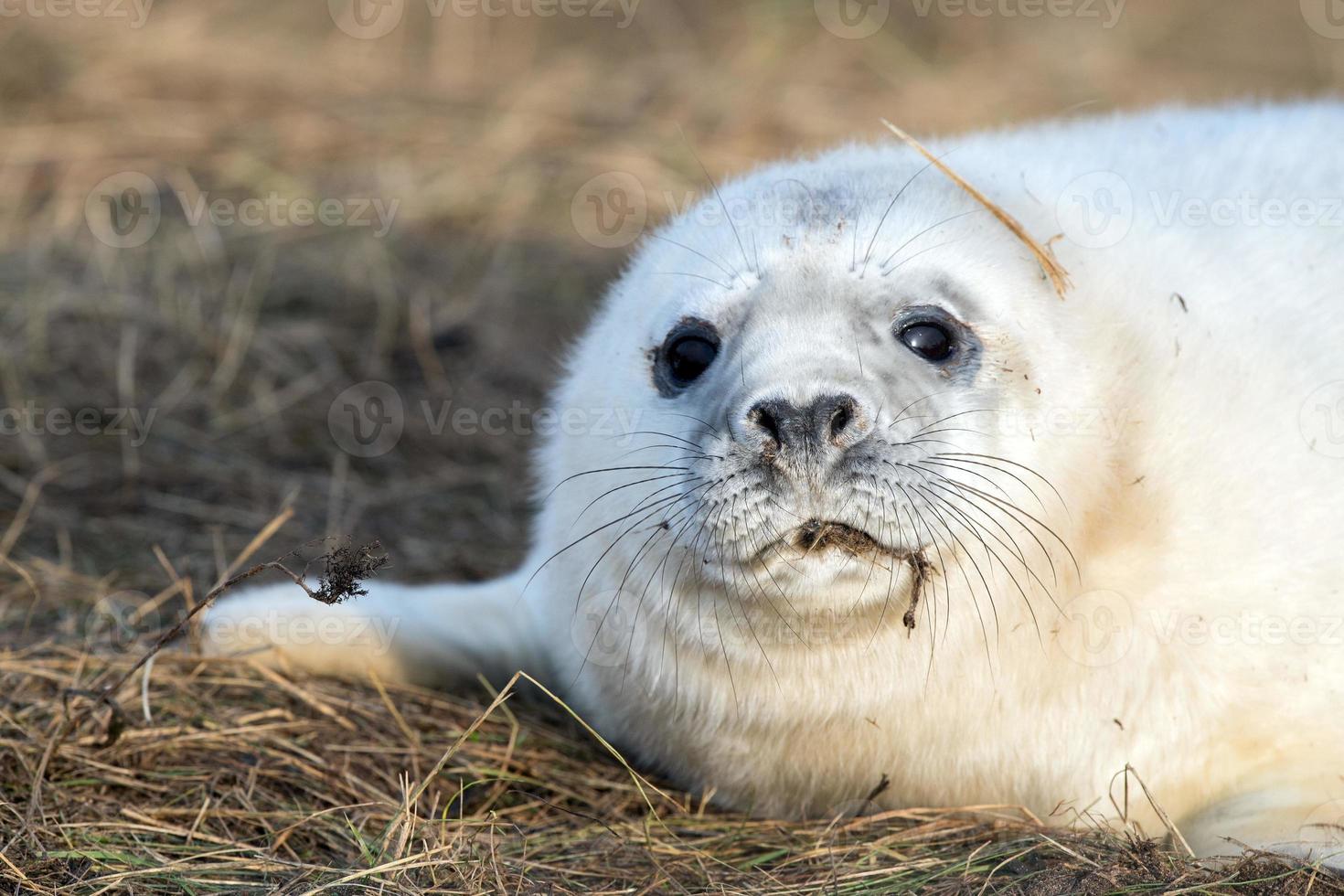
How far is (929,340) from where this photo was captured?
2.53 meters

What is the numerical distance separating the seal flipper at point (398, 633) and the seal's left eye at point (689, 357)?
95 cm

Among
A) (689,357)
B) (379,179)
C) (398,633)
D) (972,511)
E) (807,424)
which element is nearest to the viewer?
(807,424)

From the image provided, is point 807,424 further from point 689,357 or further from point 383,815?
point 383,815

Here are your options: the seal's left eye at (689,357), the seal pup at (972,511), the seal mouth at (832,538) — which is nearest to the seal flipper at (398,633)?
the seal pup at (972,511)

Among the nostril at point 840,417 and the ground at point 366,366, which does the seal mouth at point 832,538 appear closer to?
the nostril at point 840,417

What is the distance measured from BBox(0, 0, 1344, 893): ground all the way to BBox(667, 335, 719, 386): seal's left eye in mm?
768

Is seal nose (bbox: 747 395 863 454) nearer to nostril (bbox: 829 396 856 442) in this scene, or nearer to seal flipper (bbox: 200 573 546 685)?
nostril (bbox: 829 396 856 442)

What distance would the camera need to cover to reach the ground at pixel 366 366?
8.36 feet

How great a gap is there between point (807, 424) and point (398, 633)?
1.54 metres

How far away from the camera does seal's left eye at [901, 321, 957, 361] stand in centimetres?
253

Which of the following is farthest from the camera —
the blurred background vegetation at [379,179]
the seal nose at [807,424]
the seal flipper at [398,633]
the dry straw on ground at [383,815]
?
the blurred background vegetation at [379,179]

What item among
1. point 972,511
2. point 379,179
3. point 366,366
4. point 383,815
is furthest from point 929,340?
point 379,179

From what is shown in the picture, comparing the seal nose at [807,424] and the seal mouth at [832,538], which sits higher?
the seal nose at [807,424]

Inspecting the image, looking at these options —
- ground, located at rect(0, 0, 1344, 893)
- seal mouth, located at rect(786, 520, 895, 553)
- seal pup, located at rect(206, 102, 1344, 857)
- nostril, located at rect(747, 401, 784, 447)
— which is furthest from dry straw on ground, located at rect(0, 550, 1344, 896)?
nostril, located at rect(747, 401, 784, 447)
